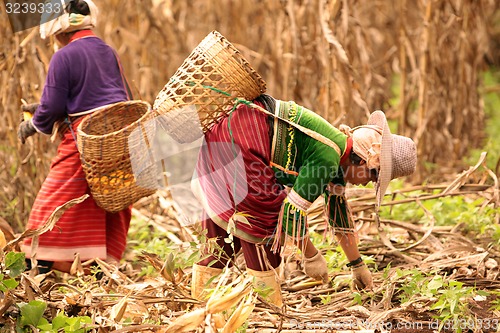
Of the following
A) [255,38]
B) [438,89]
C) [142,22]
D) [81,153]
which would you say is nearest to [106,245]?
[81,153]

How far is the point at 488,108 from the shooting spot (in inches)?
317

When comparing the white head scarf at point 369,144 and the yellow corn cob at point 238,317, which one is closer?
the yellow corn cob at point 238,317

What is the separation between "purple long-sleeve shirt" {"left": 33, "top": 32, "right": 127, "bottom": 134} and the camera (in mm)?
3500

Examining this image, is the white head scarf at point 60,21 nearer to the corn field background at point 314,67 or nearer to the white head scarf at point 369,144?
the corn field background at point 314,67

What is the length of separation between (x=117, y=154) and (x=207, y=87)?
78cm

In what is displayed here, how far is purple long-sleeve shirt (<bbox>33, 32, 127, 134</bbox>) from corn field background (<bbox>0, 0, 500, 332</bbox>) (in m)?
0.53

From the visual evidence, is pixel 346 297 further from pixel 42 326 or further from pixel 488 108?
pixel 488 108

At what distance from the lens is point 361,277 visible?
3074mm

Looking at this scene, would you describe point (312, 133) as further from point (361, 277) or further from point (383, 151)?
point (361, 277)

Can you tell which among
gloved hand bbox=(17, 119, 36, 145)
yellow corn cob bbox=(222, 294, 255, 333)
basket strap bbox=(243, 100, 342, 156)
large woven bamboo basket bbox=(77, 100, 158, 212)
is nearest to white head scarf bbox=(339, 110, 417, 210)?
basket strap bbox=(243, 100, 342, 156)

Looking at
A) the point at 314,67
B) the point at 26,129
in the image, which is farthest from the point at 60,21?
the point at 314,67

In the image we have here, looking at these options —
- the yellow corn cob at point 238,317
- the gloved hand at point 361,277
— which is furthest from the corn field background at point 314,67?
the yellow corn cob at point 238,317

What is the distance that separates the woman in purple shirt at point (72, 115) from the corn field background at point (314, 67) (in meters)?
0.52

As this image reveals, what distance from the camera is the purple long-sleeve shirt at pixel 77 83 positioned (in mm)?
3500
